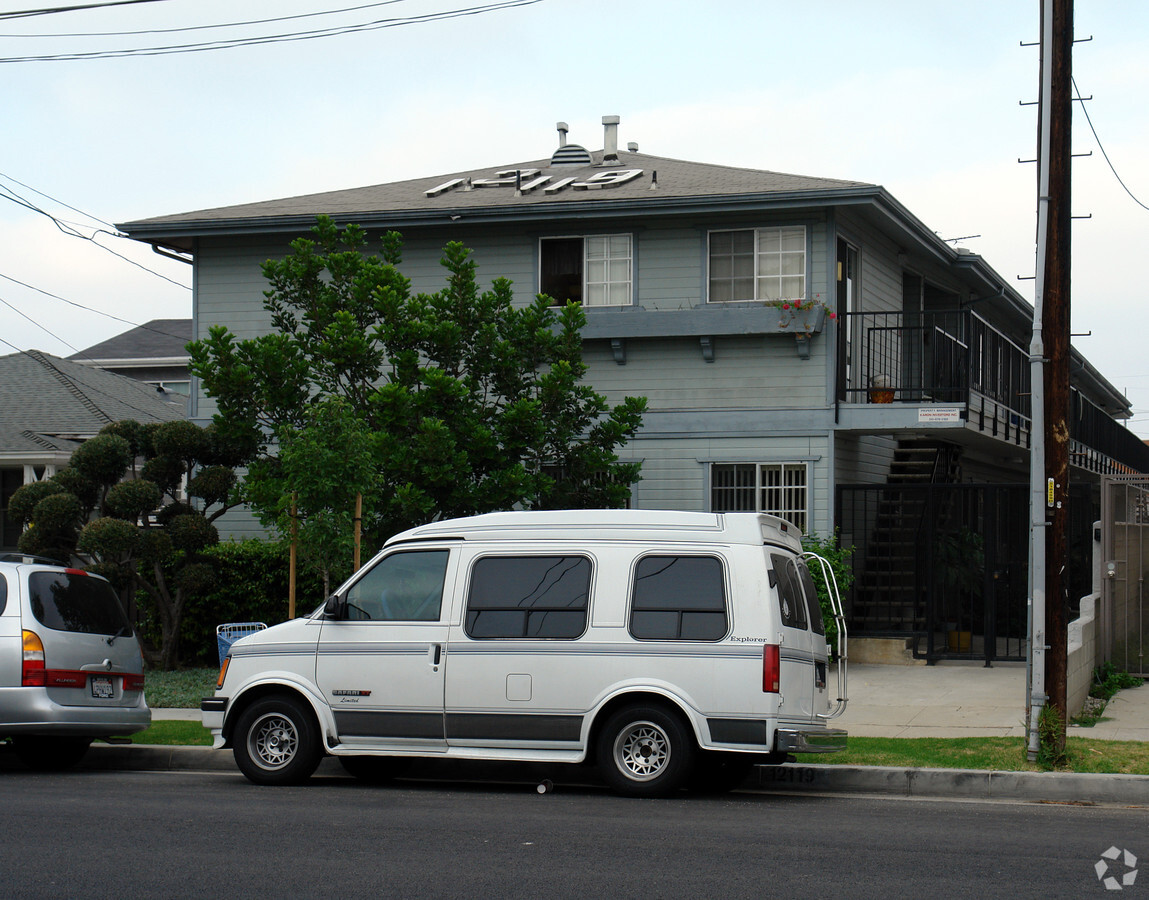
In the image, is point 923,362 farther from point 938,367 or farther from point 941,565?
point 941,565

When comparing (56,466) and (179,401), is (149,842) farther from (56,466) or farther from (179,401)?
(179,401)

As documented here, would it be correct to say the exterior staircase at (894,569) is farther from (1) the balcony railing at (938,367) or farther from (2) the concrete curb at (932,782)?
(2) the concrete curb at (932,782)

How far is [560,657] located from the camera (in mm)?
9539

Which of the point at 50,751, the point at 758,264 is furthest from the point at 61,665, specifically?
the point at 758,264

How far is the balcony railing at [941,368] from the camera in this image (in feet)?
60.0

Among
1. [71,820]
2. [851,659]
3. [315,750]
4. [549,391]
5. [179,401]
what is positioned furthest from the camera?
[179,401]

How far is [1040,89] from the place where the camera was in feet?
35.3

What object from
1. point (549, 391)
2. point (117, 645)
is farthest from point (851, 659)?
point (117, 645)

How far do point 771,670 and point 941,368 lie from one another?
12.2 meters

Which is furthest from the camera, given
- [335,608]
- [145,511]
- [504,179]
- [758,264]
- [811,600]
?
[504,179]

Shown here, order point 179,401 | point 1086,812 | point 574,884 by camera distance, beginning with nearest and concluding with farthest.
A: point 574,884, point 1086,812, point 179,401

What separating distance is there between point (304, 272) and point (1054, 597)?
9.85 metres

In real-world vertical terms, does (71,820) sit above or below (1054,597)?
below

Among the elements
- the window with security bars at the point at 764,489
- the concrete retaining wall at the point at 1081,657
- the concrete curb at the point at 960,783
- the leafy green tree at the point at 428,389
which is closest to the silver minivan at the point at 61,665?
the leafy green tree at the point at 428,389
